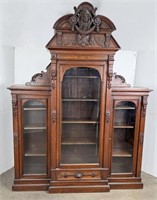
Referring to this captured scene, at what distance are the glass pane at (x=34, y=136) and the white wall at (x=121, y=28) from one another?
2.45ft

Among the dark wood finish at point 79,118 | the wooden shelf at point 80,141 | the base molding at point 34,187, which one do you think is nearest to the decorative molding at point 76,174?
the dark wood finish at point 79,118

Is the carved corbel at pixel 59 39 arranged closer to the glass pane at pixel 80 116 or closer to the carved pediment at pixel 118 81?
the glass pane at pixel 80 116

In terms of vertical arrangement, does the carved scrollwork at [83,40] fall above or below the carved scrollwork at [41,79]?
above

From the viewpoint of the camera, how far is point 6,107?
288 centimetres

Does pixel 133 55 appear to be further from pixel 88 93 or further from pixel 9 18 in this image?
pixel 9 18

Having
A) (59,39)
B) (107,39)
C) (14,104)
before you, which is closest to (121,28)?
(107,39)

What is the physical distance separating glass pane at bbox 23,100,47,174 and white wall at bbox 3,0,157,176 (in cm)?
75

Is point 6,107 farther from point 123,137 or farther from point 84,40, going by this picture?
point 123,137

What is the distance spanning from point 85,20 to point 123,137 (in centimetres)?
162

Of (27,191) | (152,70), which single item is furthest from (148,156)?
(27,191)

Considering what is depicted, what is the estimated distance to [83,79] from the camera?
2.54 metres

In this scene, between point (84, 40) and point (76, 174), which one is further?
point (76, 174)

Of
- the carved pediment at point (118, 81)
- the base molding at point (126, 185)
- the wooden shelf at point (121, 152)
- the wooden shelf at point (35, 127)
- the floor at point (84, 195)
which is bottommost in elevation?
the floor at point (84, 195)

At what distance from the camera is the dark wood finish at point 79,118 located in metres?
2.29
